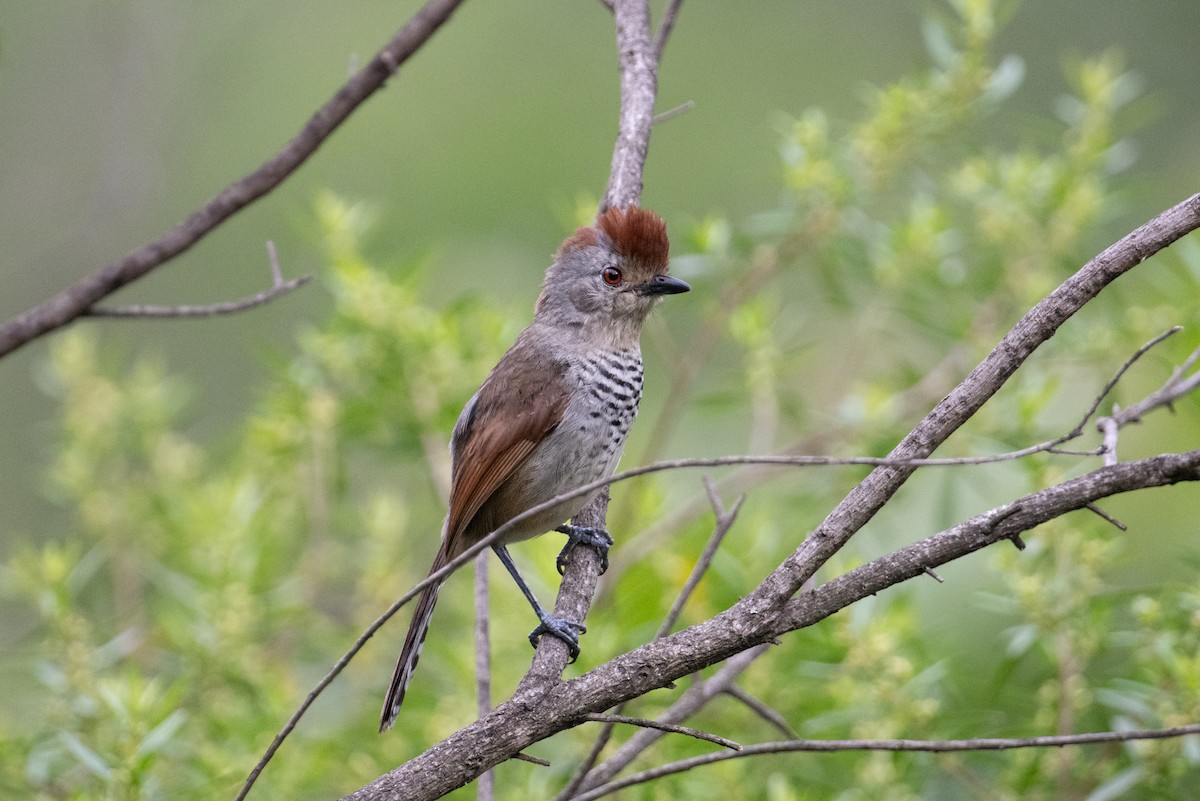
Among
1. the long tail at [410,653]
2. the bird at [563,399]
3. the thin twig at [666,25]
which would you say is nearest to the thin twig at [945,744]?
the long tail at [410,653]

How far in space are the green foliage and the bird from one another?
0.36 metres

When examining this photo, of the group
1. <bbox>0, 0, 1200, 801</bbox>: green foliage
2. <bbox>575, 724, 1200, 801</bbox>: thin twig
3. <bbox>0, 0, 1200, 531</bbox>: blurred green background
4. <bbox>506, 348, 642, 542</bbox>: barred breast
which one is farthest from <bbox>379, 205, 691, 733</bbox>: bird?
<bbox>0, 0, 1200, 531</bbox>: blurred green background

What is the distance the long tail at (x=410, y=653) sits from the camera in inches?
113

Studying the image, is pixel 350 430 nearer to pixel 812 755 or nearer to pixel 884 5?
pixel 812 755

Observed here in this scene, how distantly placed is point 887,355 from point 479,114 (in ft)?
11.1

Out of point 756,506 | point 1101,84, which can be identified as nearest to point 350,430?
point 756,506

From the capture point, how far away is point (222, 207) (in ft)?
9.53

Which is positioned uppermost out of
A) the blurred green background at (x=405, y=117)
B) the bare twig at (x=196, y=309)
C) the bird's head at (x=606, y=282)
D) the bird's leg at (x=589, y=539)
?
the blurred green background at (x=405, y=117)

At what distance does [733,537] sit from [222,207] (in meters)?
1.69

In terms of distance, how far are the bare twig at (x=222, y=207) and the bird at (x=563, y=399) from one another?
26.1 inches

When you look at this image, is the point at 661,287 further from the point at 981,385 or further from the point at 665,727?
the point at 665,727

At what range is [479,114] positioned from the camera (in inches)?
336

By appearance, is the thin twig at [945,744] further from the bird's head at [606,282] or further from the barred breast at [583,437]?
the bird's head at [606,282]

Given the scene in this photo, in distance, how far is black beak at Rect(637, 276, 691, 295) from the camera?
3469 millimetres
